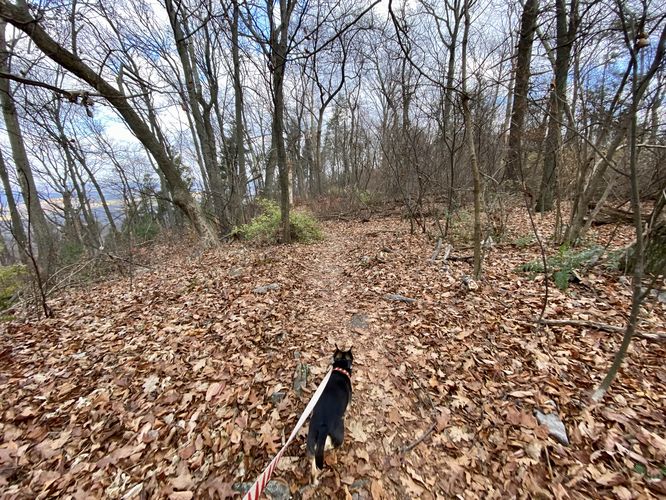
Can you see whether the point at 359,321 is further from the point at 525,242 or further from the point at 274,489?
the point at 525,242

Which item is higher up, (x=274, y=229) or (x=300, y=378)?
(x=274, y=229)

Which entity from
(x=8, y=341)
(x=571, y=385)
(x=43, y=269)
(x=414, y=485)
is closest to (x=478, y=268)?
(x=571, y=385)

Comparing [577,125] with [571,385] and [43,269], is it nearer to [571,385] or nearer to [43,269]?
[571,385]

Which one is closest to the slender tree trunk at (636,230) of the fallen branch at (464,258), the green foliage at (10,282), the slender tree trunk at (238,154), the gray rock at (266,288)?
the fallen branch at (464,258)

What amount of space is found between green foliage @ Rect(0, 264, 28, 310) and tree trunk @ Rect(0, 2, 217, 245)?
392cm

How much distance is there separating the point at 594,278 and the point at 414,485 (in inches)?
158

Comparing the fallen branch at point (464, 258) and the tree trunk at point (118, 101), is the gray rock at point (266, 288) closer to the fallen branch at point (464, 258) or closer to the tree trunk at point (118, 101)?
the tree trunk at point (118, 101)

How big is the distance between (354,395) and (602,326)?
2.91 metres

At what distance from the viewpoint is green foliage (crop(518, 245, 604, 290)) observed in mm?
3848

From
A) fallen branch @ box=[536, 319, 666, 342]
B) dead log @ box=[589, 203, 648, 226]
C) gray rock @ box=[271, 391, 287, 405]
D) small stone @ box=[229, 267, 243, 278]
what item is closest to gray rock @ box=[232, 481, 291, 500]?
gray rock @ box=[271, 391, 287, 405]

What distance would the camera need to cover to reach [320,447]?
6.24 ft

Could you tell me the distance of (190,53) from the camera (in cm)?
1052

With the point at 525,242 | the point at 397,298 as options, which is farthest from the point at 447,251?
the point at 397,298

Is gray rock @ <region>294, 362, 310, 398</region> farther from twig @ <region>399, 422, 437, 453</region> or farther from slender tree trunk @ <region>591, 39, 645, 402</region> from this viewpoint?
slender tree trunk @ <region>591, 39, 645, 402</region>
